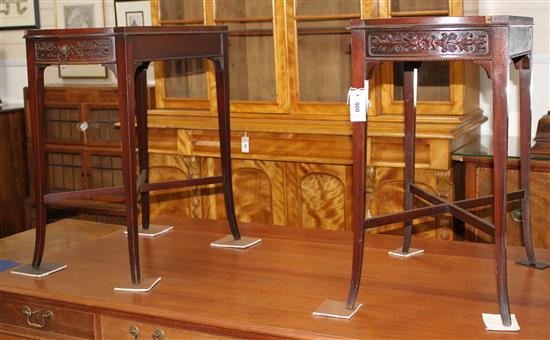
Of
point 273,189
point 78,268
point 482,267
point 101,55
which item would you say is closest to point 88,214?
point 273,189

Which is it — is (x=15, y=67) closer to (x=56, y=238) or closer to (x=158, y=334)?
(x=56, y=238)

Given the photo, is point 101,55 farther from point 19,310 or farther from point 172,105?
point 172,105

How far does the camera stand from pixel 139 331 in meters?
2.30

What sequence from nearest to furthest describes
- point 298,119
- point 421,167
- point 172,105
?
point 421,167, point 298,119, point 172,105

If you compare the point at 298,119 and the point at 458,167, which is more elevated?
the point at 298,119

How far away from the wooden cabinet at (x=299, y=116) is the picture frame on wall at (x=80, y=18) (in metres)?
1.05

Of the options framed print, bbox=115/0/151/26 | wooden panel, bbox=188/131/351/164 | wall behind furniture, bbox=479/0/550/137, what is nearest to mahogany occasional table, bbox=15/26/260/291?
wooden panel, bbox=188/131/351/164

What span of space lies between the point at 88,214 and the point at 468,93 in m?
2.64

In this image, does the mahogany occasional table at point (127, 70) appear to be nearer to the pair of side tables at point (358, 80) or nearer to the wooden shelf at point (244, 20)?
the pair of side tables at point (358, 80)

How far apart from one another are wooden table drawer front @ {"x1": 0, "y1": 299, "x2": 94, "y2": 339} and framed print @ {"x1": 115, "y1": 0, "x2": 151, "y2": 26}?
257cm

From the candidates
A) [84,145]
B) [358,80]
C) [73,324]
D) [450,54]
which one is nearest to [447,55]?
[450,54]

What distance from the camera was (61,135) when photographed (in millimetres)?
5039

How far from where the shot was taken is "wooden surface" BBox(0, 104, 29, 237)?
5.16 metres

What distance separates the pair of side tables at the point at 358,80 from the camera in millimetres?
1936
